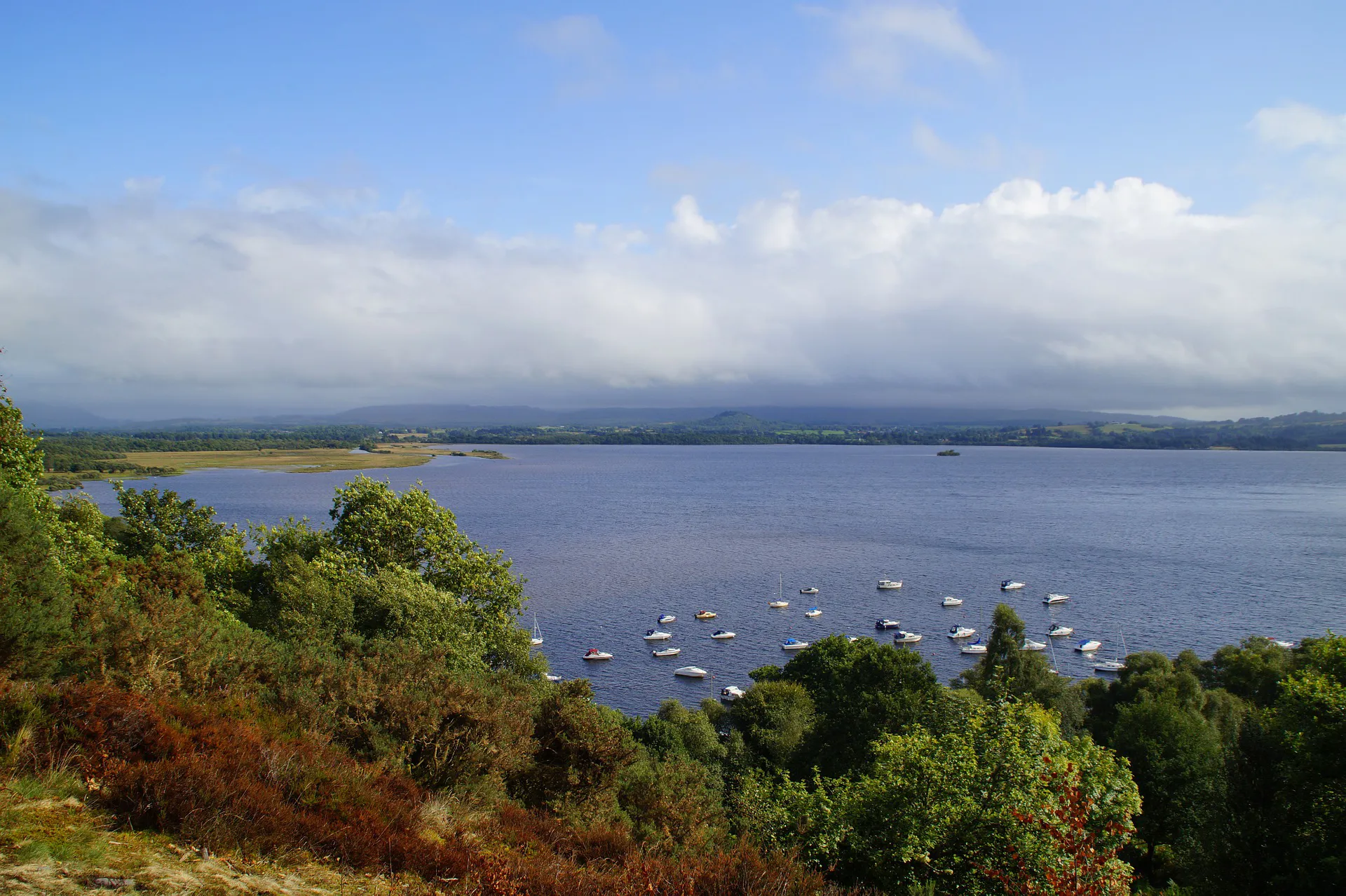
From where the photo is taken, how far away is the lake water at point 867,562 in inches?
2330

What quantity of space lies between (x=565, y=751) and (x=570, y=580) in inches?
2424

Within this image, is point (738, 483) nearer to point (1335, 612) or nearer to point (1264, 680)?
point (1335, 612)

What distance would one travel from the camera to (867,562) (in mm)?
87812

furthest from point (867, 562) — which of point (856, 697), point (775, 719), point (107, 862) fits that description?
point (107, 862)

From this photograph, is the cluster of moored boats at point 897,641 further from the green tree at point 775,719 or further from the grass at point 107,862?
the grass at point 107,862

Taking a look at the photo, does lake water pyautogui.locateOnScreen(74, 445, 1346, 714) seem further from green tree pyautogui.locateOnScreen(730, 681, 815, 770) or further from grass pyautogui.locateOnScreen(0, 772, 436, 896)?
grass pyautogui.locateOnScreen(0, 772, 436, 896)

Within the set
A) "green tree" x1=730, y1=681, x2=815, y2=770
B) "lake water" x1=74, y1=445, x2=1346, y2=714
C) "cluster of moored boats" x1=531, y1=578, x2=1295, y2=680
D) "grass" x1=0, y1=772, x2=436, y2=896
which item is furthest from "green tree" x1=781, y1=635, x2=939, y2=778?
"grass" x1=0, y1=772, x2=436, y2=896

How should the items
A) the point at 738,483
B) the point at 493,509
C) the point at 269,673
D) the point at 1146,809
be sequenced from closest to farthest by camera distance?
the point at 269,673, the point at 1146,809, the point at 493,509, the point at 738,483

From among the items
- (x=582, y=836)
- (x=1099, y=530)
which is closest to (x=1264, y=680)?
(x=582, y=836)

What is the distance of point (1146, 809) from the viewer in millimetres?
27812

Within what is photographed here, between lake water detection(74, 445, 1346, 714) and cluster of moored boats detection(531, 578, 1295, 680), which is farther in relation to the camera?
lake water detection(74, 445, 1346, 714)

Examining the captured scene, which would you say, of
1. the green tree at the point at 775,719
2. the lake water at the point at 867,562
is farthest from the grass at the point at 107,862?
the lake water at the point at 867,562

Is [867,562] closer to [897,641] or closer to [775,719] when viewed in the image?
[897,641]

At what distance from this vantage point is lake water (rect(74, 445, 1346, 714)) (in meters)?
59.2
